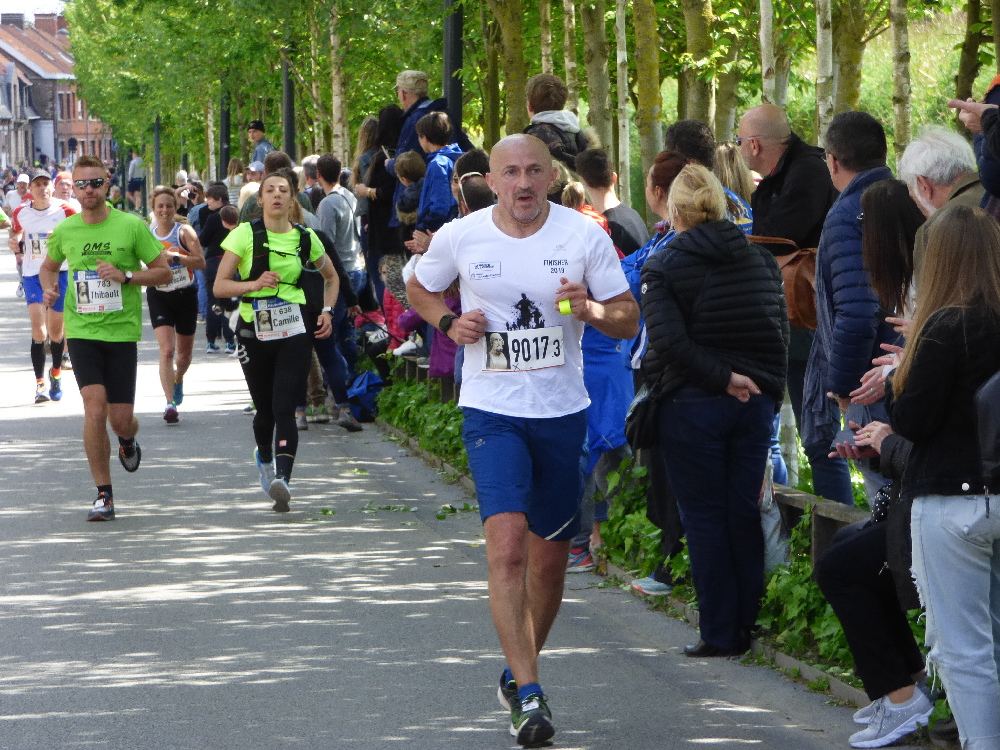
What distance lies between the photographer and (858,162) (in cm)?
643

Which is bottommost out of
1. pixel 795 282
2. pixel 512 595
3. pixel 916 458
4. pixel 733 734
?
pixel 733 734

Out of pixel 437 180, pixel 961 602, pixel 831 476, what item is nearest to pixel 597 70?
pixel 437 180

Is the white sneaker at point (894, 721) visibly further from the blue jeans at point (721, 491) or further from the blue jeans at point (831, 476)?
the blue jeans at point (831, 476)

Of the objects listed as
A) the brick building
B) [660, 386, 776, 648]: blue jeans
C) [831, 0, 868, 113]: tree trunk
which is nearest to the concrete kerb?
[660, 386, 776, 648]: blue jeans

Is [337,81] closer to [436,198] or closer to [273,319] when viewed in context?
[436,198]

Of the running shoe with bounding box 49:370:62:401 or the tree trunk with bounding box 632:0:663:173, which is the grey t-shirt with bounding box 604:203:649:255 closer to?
the tree trunk with bounding box 632:0:663:173

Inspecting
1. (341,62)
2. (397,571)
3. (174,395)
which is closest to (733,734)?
(397,571)

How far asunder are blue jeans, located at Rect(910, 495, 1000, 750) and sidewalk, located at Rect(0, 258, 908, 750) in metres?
0.85

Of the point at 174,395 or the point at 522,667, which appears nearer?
the point at 522,667

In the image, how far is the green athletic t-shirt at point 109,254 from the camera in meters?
9.77

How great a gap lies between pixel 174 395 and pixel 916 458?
35.2ft

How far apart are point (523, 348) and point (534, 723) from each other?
1270 mm

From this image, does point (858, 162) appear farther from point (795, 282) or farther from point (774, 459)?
point (774, 459)

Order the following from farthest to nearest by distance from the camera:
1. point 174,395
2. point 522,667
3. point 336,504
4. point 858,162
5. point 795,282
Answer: point 174,395
point 336,504
point 795,282
point 858,162
point 522,667
